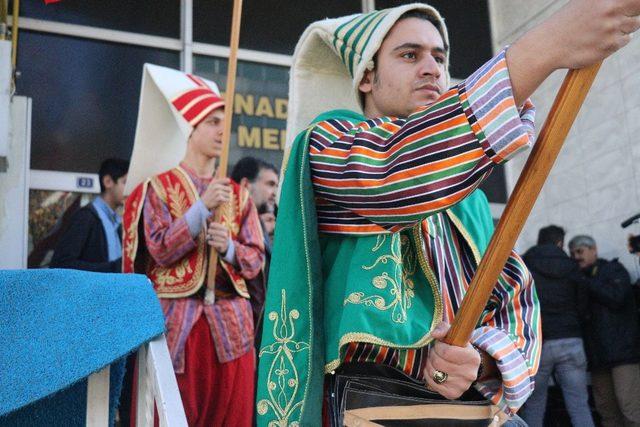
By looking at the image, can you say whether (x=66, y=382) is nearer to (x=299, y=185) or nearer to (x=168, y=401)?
(x=168, y=401)

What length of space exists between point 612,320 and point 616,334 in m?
0.10

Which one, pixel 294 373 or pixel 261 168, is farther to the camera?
pixel 261 168

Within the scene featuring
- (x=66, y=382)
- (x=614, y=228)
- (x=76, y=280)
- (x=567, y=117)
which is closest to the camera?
(x=567, y=117)

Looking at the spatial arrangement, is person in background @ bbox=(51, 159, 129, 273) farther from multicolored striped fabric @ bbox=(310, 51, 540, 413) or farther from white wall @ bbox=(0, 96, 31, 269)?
multicolored striped fabric @ bbox=(310, 51, 540, 413)

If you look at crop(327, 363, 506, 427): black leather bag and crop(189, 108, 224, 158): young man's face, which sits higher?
crop(189, 108, 224, 158): young man's face

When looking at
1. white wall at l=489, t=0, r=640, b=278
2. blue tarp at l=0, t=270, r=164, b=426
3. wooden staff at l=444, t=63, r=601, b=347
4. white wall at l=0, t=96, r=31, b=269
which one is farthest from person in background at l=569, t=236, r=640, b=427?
blue tarp at l=0, t=270, r=164, b=426

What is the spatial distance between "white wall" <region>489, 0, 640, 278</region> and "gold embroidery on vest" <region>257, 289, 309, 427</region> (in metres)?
5.59

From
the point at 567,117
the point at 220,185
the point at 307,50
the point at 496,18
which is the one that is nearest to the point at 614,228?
the point at 496,18

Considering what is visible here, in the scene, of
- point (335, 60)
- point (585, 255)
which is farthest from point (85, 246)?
point (585, 255)

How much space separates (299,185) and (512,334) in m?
0.54

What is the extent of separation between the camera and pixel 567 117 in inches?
46.9

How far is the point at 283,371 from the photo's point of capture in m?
1.56

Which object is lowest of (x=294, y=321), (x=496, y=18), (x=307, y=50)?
(x=294, y=321)

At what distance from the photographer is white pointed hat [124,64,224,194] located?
3943 mm
